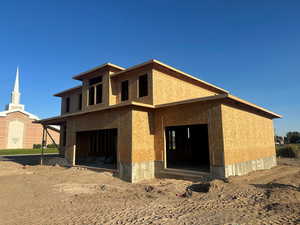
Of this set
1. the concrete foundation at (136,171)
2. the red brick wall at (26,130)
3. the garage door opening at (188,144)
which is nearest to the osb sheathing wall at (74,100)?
the garage door opening at (188,144)

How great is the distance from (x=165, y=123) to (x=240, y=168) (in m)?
5.06

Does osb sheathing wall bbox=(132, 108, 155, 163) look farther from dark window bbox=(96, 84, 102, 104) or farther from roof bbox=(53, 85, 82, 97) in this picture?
roof bbox=(53, 85, 82, 97)

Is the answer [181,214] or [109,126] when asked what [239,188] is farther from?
[109,126]

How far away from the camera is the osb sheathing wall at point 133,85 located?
13422mm

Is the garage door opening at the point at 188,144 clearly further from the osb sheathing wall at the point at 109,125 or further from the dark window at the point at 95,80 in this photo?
the dark window at the point at 95,80

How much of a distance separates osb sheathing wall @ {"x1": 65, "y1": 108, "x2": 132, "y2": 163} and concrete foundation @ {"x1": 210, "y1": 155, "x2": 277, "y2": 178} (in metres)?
4.96

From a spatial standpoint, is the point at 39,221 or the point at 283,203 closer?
the point at 39,221

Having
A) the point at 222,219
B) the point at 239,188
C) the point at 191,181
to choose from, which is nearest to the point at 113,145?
the point at 191,181

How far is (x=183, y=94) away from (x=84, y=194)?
1033 centimetres

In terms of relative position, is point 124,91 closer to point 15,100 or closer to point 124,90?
point 124,90

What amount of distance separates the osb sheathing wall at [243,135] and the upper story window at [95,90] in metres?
10.2

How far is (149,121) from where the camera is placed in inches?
507

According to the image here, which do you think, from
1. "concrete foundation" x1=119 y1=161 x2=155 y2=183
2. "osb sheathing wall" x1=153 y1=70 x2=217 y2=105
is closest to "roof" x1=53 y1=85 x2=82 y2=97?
"osb sheathing wall" x1=153 y1=70 x2=217 y2=105

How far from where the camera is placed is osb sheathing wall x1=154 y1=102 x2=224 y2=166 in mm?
10148
